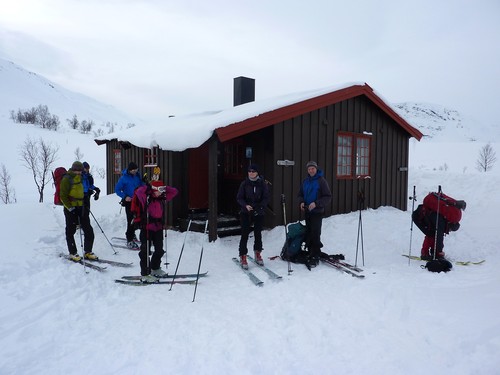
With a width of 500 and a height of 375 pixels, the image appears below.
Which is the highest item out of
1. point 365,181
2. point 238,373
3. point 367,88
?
point 367,88

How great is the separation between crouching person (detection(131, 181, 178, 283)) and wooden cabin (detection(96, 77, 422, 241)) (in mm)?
2158

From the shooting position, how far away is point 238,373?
10.6ft

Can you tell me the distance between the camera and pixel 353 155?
10492mm

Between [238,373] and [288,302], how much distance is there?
1623 mm

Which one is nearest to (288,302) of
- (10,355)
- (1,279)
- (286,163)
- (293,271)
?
(293,271)

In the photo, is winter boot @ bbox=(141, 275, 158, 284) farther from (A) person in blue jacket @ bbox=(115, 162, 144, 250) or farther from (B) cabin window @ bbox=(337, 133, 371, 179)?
(B) cabin window @ bbox=(337, 133, 371, 179)

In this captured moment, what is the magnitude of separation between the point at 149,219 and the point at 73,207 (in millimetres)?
1745

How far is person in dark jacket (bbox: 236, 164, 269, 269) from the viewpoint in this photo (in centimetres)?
633

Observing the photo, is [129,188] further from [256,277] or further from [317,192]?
[317,192]

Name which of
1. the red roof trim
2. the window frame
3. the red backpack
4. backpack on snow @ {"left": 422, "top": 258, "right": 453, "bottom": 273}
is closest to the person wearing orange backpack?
the red roof trim

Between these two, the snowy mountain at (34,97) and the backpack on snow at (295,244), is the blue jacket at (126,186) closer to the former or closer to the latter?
the backpack on snow at (295,244)

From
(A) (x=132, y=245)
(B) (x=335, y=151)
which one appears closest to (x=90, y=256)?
(A) (x=132, y=245)

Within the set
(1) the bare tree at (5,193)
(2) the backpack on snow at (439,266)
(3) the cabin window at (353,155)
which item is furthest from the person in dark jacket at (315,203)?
(1) the bare tree at (5,193)

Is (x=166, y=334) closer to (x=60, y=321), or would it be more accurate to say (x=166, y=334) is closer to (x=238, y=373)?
(x=238, y=373)
